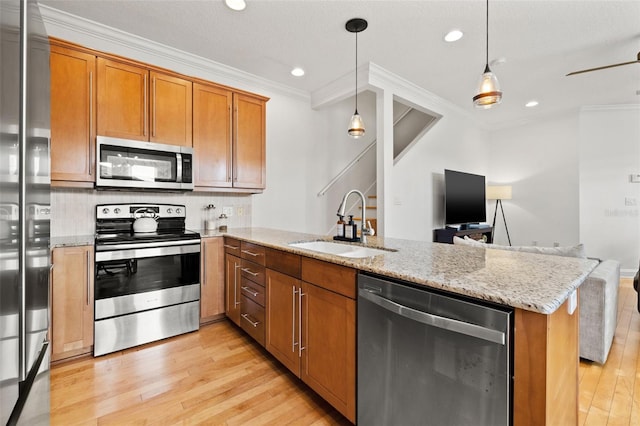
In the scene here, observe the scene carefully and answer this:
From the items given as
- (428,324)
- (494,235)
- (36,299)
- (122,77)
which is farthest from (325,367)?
(494,235)

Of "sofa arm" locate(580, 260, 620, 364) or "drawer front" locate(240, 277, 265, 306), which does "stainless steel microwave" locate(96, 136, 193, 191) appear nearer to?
"drawer front" locate(240, 277, 265, 306)

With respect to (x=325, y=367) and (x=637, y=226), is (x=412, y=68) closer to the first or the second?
(x=325, y=367)

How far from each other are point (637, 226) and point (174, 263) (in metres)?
6.88

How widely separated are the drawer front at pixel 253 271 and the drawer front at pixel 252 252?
0.12 feet

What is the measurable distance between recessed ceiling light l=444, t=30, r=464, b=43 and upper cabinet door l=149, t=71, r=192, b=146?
250 cm

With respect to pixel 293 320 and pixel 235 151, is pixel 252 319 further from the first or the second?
pixel 235 151

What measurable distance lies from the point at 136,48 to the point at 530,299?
3.60 m

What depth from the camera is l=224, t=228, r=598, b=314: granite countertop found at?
0.91m

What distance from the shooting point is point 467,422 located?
1.01 meters

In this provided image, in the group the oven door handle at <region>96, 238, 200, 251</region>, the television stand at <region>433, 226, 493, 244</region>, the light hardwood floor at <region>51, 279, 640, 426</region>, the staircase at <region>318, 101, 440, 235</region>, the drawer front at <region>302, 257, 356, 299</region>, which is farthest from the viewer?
the television stand at <region>433, 226, 493, 244</region>

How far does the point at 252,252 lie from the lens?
2.33 m

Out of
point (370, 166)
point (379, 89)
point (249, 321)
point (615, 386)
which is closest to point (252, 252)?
point (249, 321)

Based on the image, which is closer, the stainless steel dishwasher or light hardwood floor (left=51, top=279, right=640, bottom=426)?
the stainless steel dishwasher

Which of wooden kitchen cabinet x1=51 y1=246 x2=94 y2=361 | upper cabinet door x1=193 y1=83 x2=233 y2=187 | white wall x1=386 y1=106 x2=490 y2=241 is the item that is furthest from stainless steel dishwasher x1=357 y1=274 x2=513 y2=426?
white wall x1=386 y1=106 x2=490 y2=241
